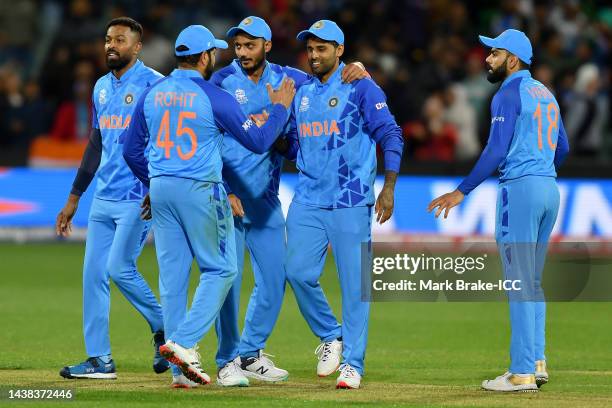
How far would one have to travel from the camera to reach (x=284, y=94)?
30.5ft

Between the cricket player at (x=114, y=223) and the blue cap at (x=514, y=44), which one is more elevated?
the blue cap at (x=514, y=44)

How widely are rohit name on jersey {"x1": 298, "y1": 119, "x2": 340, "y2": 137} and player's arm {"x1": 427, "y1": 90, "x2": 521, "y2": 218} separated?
94cm

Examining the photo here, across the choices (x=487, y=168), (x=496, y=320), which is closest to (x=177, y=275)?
(x=487, y=168)

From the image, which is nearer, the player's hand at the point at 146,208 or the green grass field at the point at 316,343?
the green grass field at the point at 316,343

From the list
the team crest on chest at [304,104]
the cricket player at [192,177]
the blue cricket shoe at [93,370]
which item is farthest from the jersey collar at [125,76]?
the blue cricket shoe at [93,370]

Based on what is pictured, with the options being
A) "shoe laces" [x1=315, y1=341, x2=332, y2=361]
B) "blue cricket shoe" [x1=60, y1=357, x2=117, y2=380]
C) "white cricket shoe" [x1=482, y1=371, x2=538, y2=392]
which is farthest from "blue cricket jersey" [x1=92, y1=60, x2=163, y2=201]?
"white cricket shoe" [x1=482, y1=371, x2=538, y2=392]

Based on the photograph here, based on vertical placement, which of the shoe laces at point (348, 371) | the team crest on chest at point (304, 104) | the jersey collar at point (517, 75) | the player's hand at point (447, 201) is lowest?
the shoe laces at point (348, 371)

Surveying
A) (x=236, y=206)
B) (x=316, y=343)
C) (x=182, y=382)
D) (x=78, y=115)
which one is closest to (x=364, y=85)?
(x=236, y=206)

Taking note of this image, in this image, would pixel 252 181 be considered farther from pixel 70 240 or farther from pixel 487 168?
pixel 70 240

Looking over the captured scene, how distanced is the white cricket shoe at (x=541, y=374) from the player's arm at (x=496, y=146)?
4.56ft

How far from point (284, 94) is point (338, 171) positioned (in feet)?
2.25

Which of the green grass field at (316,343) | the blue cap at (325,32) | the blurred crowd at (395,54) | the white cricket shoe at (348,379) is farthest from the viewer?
the blurred crowd at (395,54)

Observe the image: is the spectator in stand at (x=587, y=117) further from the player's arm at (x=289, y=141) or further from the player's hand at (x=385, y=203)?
the player's hand at (x=385, y=203)

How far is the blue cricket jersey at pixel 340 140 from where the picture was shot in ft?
30.8
